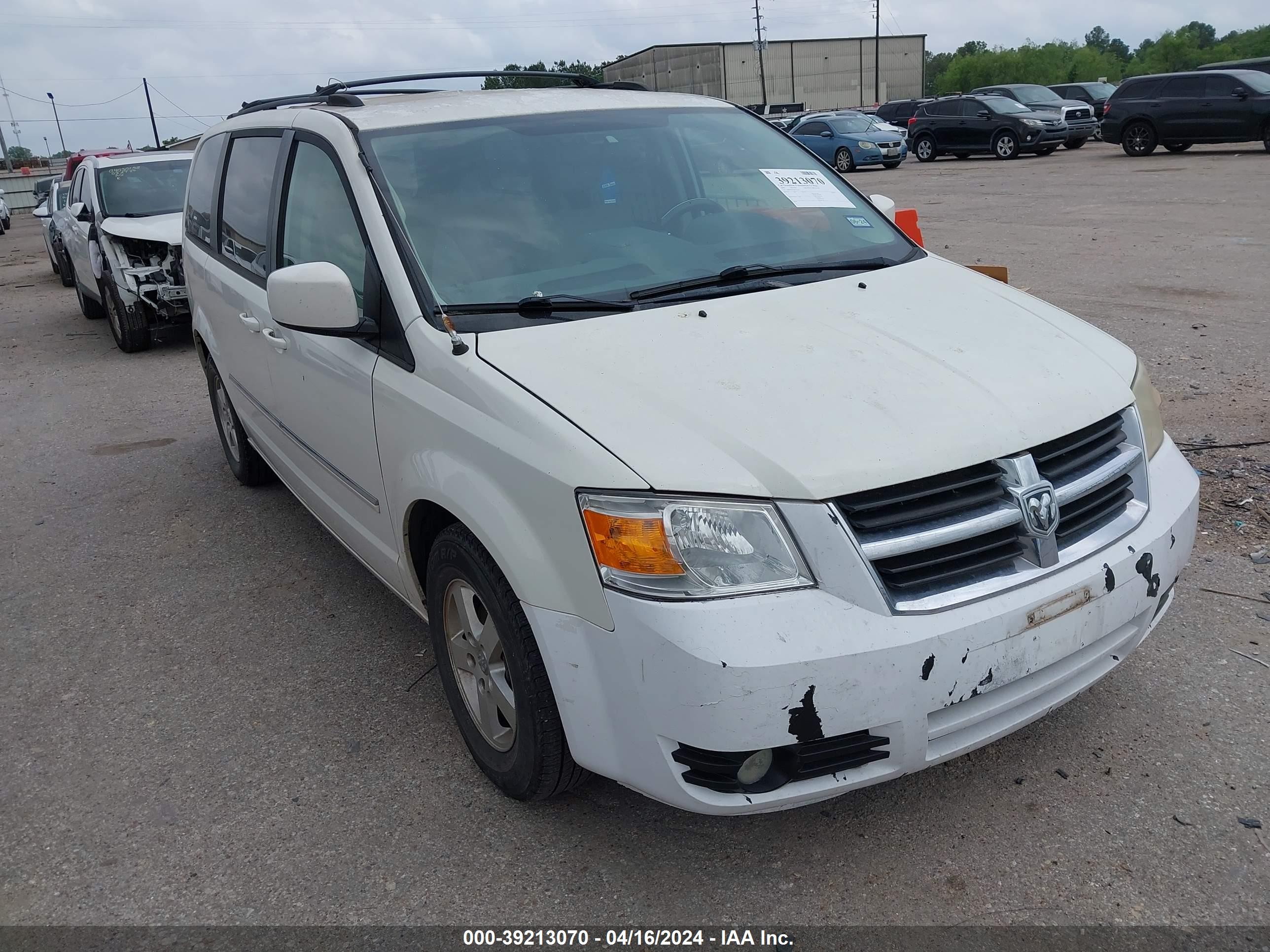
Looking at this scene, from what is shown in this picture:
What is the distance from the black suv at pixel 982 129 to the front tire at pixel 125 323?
22.3 m

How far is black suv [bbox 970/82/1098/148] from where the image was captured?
86.5ft

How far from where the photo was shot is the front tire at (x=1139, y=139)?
22297 mm

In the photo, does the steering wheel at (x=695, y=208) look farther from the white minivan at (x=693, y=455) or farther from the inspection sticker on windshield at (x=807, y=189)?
the inspection sticker on windshield at (x=807, y=189)

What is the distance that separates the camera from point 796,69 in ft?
297

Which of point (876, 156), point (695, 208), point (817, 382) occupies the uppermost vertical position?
point (695, 208)

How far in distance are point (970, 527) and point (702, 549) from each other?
601 mm

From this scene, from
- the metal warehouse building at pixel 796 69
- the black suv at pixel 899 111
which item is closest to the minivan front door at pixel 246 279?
the black suv at pixel 899 111

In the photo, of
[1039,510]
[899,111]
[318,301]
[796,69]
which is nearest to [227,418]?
[318,301]

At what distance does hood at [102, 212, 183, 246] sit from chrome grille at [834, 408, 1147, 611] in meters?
8.97

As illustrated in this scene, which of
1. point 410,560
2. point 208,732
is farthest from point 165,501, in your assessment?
point 410,560

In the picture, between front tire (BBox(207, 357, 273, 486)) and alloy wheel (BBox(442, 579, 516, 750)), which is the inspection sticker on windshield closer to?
alloy wheel (BBox(442, 579, 516, 750))

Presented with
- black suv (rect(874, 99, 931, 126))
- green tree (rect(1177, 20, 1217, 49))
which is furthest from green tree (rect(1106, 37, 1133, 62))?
black suv (rect(874, 99, 931, 126))

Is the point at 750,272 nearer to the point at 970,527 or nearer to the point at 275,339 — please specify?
the point at 970,527

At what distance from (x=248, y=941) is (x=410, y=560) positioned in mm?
1064
